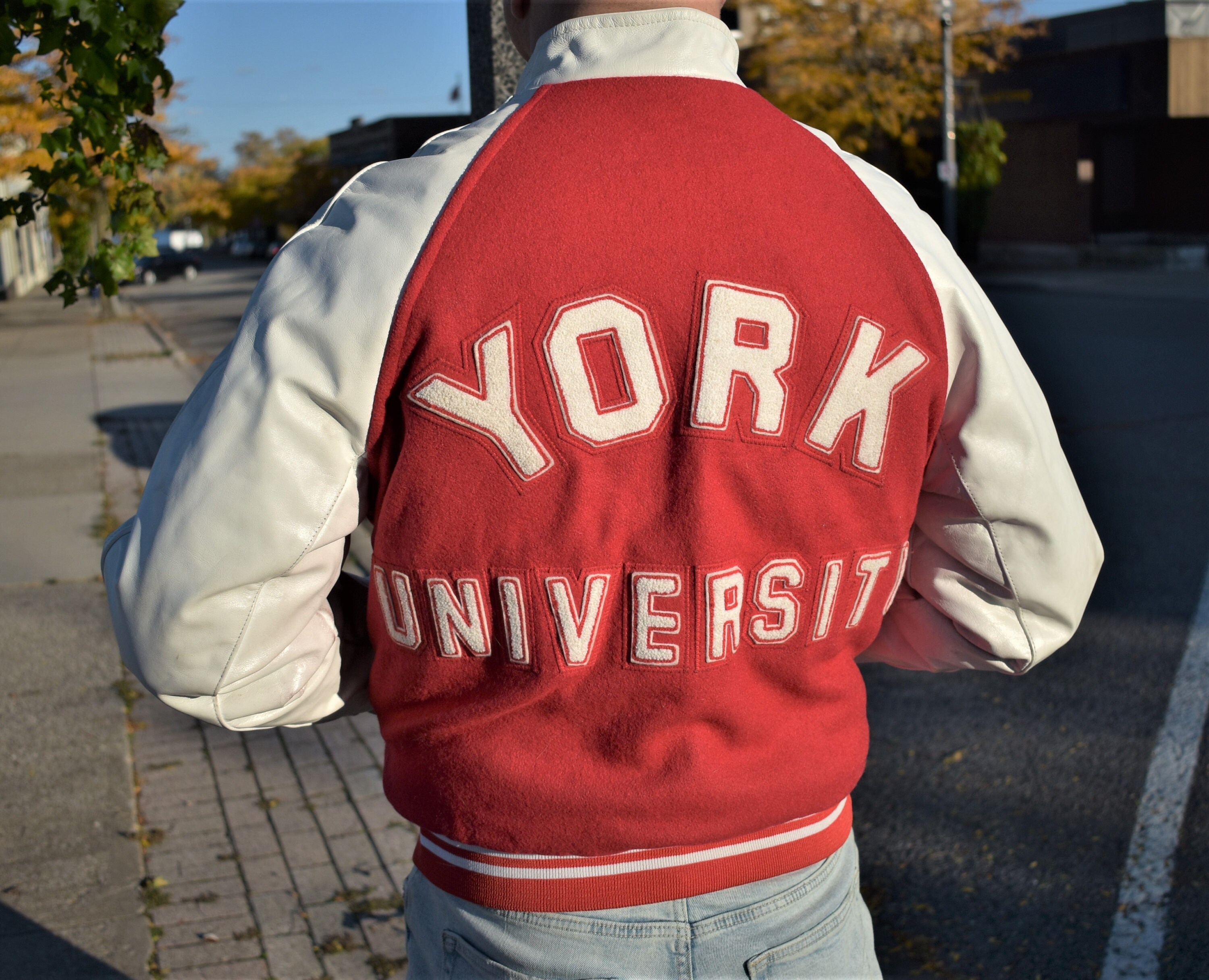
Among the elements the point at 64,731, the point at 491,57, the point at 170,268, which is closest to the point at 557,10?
the point at 491,57

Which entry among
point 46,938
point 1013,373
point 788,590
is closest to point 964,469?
point 1013,373

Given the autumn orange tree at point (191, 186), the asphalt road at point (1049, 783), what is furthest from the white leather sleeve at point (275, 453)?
the autumn orange tree at point (191, 186)

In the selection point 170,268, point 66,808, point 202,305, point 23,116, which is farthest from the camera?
point 170,268

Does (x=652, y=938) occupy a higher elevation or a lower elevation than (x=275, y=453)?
lower

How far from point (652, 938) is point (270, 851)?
2423 mm

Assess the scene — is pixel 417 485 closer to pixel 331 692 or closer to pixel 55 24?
pixel 331 692

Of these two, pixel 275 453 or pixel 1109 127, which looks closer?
pixel 275 453

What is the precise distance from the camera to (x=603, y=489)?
3.91 feet

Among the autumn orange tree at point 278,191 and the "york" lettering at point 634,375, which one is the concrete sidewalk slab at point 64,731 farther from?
the autumn orange tree at point 278,191

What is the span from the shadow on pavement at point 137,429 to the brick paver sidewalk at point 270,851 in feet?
16.8

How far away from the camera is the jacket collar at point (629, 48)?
1222 millimetres

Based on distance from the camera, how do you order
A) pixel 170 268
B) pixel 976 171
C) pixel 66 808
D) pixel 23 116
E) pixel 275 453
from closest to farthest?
pixel 275 453 < pixel 66 808 < pixel 23 116 < pixel 976 171 < pixel 170 268

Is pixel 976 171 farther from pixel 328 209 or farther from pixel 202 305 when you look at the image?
pixel 328 209

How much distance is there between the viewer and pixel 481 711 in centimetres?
123
